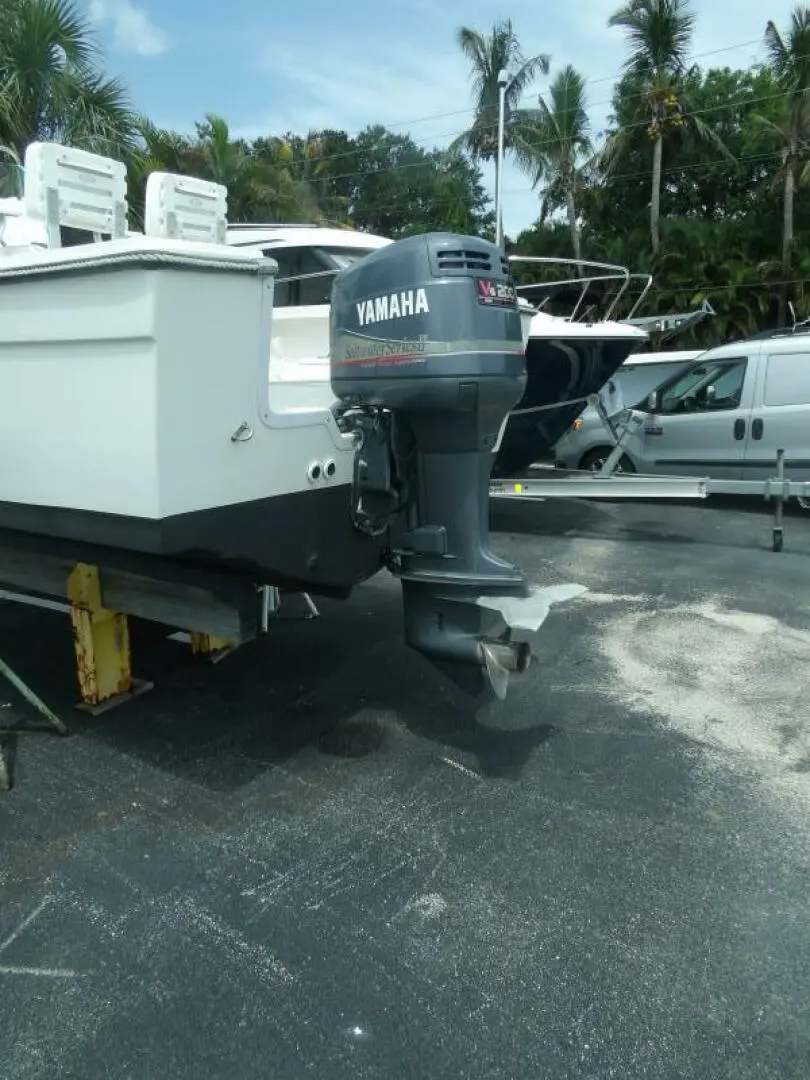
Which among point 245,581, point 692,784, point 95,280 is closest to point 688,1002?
point 692,784

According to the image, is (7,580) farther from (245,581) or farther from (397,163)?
(397,163)

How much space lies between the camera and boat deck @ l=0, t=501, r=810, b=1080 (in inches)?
83.4

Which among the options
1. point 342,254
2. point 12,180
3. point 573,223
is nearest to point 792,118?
point 573,223

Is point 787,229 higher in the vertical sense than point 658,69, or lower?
lower

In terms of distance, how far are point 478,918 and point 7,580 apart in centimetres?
268

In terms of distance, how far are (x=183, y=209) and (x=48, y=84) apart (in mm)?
8341

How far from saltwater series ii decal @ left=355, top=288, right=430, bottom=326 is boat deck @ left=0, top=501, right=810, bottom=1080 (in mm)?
1719

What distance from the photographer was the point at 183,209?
3.72 meters

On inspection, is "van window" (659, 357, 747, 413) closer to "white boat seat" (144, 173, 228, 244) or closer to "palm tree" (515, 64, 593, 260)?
"white boat seat" (144, 173, 228, 244)

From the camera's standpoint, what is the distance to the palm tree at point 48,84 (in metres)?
10.1

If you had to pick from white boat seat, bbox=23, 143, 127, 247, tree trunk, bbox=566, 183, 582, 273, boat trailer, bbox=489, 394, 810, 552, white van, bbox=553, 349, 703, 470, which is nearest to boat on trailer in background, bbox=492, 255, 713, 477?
white van, bbox=553, 349, 703, 470

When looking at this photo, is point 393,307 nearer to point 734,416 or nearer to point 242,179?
point 734,416

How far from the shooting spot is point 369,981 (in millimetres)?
2303

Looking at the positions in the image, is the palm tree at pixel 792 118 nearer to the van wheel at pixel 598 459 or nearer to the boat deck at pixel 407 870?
the van wheel at pixel 598 459
